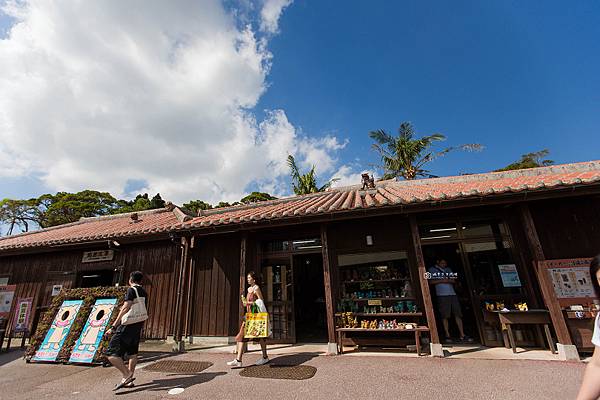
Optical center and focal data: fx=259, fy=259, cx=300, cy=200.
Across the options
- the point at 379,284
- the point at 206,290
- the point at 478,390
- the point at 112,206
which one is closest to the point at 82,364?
the point at 206,290

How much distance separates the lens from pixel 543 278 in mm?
4879

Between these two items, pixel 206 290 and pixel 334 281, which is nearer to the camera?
pixel 334 281

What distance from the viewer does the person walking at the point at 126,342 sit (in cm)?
395

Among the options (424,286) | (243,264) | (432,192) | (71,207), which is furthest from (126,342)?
(71,207)

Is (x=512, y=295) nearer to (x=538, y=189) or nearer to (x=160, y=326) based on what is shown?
(x=538, y=189)

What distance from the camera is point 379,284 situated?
628 centimetres

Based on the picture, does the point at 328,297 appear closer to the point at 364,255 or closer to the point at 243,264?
the point at 364,255

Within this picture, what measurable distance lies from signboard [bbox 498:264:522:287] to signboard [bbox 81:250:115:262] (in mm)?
10630

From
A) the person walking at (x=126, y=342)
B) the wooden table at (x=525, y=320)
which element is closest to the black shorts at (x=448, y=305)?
the wooden table at (x=525, y=320)

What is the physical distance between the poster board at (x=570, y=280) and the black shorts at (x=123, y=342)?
7.41 meters

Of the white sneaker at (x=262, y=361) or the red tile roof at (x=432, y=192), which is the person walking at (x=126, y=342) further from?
the red tile roof at (x=432, y=192)

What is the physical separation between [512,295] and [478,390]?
3.01m

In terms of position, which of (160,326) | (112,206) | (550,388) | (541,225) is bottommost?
(550,388)

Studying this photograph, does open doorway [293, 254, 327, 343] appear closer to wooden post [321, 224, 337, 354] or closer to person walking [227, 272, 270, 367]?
wooden post [321, 224, 337, 354]
